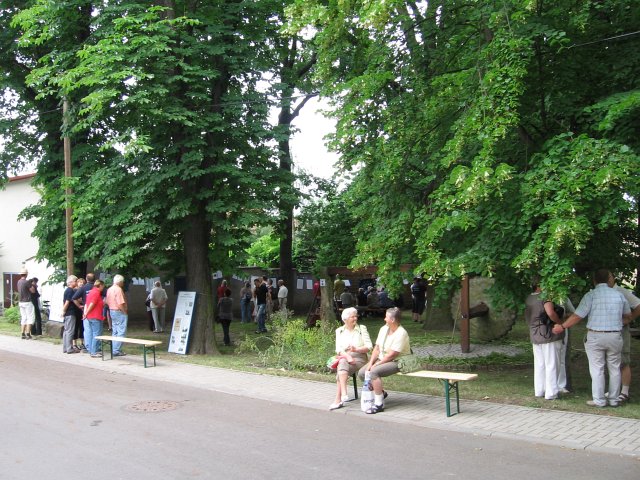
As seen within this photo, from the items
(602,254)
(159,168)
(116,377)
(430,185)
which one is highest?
(159,168)

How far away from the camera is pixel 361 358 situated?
9.28 meters

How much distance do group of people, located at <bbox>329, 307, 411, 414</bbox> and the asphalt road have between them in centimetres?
46

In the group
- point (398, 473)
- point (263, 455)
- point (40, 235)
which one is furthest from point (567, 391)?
point (40, 235)

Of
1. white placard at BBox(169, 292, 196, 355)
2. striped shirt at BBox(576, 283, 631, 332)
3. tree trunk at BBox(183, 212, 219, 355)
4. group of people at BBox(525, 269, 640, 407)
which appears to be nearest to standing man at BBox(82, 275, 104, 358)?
white placard at BBox(169, 292, 196, 355)

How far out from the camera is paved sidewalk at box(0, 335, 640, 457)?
22.6 feet

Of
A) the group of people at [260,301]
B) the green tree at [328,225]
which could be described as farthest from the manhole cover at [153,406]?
the green tree at [328,225]

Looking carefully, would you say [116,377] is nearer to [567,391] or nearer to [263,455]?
[263,455]

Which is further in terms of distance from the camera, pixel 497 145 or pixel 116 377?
pixel 116 377

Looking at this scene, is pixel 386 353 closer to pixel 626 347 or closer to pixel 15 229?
pixel 626 347

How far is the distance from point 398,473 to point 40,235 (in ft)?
51.8

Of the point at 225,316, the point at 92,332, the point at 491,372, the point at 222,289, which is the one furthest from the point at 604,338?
the point at 222,289

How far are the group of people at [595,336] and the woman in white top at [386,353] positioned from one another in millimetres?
1970

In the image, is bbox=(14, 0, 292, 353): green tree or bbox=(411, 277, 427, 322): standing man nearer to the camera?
bbox=(14, 0, 292, 353): green tree

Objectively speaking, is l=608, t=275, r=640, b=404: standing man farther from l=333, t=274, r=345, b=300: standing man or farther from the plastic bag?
l=333, t=274, r=345, b=300: standing man
